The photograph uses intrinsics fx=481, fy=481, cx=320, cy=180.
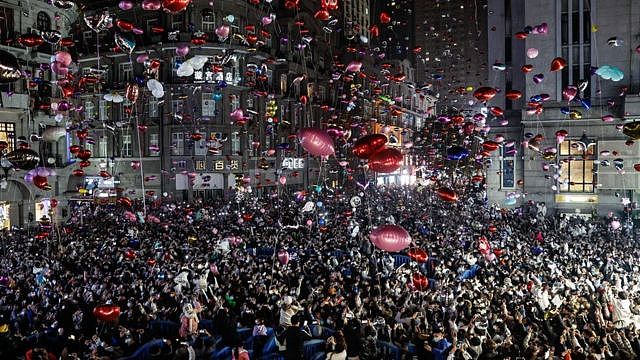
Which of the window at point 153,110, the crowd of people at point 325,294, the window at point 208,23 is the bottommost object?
the crowd of people at point 325,294

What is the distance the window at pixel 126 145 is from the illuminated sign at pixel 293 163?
13137mm

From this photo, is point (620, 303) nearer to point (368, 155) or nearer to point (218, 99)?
point (368, 155)

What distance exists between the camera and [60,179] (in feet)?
103

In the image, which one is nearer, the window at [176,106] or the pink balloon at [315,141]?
the pink balloon at [315,141]

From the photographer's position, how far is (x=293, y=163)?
4550cm

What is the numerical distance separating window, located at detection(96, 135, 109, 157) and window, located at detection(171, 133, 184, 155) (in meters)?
6.61

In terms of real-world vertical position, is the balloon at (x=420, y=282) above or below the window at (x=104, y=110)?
below

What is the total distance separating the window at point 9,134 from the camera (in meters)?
27.7

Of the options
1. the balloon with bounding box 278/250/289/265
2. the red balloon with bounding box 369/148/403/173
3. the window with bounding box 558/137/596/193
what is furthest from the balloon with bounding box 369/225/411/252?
the window with bounding box 558/137/596/193

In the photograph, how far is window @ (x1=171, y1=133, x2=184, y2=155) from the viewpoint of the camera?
3869cm

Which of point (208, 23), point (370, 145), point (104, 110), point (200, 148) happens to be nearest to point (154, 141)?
point (200, 148)

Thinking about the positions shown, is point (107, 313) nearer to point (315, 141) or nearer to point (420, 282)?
point (315, 141)

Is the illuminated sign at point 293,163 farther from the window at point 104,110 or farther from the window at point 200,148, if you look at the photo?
the window at point 104,110

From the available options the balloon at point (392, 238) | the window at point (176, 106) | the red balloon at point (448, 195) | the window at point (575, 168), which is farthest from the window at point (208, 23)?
the balloon at point (392, 238)
